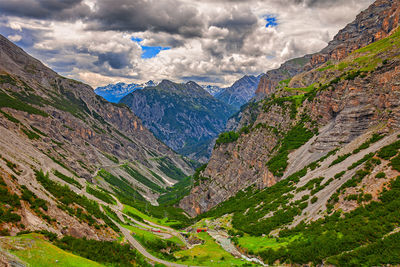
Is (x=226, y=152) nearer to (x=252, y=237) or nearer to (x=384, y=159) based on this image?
(x=252, y=237)

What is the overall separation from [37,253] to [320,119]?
3986 inches

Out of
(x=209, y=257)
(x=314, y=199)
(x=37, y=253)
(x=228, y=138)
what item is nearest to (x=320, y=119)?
(x=314, y=199)

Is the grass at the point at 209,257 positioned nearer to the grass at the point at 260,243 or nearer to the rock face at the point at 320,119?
the grass at the point at 260,243

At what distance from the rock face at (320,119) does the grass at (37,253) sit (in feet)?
226

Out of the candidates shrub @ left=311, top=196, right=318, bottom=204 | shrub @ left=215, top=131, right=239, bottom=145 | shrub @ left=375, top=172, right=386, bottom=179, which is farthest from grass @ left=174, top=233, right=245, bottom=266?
shrub @ left=215, top=131, right=239, bottom=145

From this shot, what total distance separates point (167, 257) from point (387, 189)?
143 feet

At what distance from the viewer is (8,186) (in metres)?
34.3

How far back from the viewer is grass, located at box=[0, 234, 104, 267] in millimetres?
22750

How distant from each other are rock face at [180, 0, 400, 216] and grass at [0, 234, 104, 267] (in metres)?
68.8

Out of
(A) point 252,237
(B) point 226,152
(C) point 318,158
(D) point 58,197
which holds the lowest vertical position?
(A) point 252,237

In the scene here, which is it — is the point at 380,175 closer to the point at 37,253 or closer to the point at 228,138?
the point at 37,253

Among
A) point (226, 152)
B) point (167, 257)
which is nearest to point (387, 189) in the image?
point (167, 257)

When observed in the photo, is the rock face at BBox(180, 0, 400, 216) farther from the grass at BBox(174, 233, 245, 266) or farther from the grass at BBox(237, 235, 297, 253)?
the grass at BBox(174, 233, 245, 266)

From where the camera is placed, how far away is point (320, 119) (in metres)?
99.4
